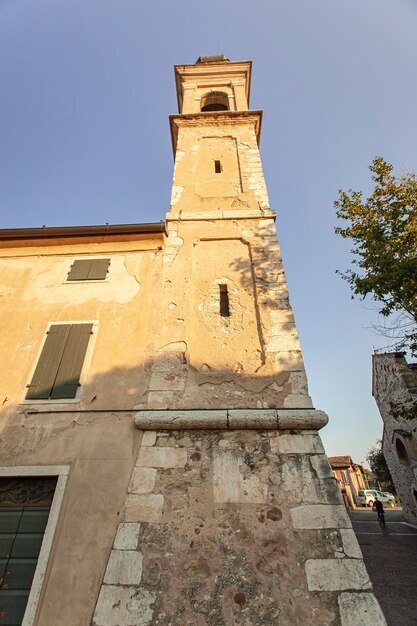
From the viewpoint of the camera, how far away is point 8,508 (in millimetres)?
4348

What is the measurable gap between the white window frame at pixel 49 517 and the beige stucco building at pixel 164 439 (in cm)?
2

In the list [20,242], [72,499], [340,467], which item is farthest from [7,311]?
[340,467]

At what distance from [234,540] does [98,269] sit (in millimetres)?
5568

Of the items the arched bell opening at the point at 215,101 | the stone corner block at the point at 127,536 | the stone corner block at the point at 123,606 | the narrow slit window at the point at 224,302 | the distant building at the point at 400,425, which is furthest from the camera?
the distant building at the point at 400,425

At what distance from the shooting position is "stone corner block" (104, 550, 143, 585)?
3572 mm

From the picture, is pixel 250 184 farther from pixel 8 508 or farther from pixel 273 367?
pixel 8 508

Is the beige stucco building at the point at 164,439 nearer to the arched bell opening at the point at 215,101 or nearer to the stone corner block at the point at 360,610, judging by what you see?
the stone corner block at the point at 360,610

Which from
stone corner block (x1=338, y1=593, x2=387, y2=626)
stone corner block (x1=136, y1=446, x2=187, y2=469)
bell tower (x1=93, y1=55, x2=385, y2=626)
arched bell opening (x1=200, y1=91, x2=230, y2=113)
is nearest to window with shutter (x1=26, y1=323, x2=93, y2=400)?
bell tower (x1=93, y1=55, x2=385, y2=626)

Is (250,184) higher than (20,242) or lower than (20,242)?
higher

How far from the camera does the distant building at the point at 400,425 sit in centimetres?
1355

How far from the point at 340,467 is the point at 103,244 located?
2815cm

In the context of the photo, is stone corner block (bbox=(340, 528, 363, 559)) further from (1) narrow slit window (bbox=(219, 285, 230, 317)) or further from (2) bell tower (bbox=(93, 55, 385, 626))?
(1) narrow slit window (bbox=(219, 285, 230, 317))

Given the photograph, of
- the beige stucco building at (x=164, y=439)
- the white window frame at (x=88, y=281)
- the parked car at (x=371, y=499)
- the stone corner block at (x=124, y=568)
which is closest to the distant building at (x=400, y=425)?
the beige stucco building at (x=164, y=439)

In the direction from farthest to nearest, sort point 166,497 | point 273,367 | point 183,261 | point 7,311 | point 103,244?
point 103,244
point 183,261
point 7,311
point 273,367
point 166,497
